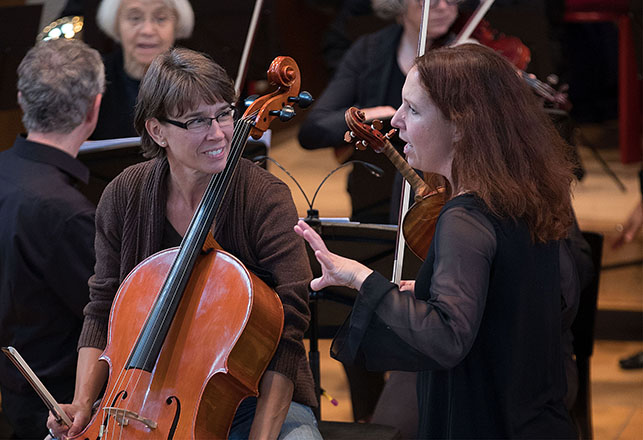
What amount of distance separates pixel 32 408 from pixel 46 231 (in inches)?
16.8

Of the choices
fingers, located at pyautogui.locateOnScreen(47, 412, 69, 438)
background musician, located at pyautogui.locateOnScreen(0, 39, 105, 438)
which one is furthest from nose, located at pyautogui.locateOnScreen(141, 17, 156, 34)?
fingers, located at pyautogui.locateOnScreen(47, 412, 69, 438)

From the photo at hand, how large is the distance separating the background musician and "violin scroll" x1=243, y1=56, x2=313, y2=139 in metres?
0.60

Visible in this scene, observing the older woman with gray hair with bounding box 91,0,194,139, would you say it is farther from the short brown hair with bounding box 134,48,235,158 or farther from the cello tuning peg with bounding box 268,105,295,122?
the cello tuning peg with bounding box 268,105,295,122

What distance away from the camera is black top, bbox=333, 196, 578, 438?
1.39m

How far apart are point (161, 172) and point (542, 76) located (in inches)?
64.7

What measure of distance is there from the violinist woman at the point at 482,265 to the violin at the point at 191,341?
170mm

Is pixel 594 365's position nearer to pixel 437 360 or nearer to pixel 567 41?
pixel 437 360

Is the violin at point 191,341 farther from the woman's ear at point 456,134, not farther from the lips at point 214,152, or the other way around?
the woman's ear at point 456,134

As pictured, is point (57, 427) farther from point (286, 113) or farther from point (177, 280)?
point (286, 113)

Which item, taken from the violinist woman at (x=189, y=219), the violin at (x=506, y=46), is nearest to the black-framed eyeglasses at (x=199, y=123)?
the violinist woman at (x=189, y=219)

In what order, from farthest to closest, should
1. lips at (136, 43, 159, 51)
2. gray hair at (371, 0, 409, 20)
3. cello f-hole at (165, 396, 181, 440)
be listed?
gray hair at (371, 0, 409, 20) < lips at (136, 43, 159, 51) < cello f-hole at (165, 396, 181, 440)

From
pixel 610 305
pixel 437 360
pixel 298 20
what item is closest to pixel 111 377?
pixel 437 360

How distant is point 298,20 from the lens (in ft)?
21.3

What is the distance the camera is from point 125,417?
5.07 ft
